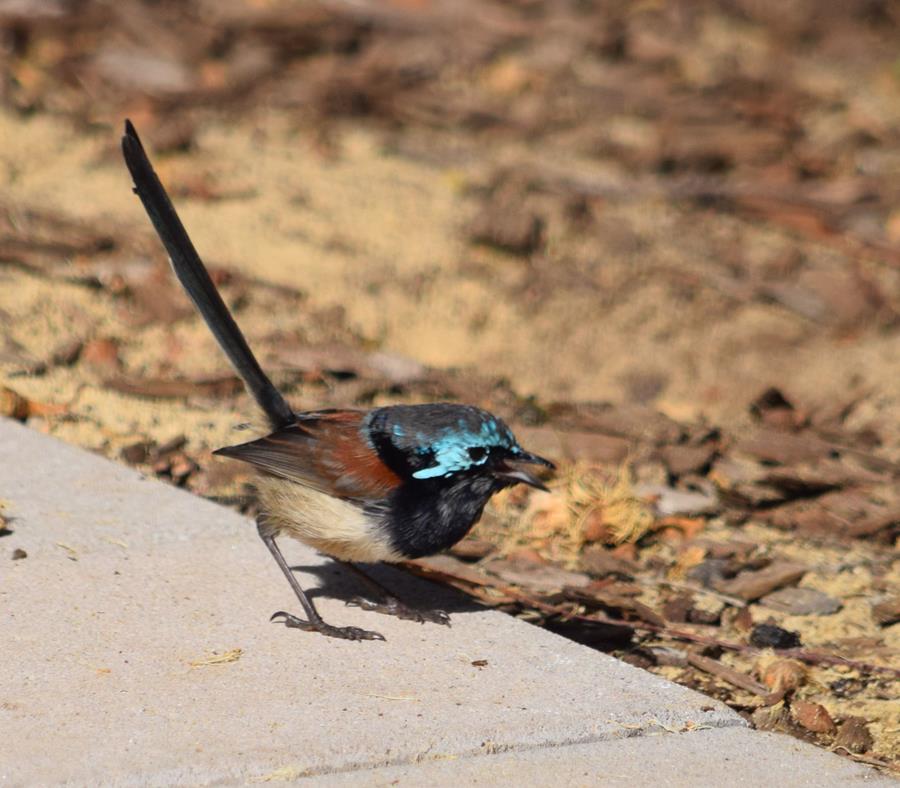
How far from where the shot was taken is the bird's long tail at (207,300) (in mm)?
4676

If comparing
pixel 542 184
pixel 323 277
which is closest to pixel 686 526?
pixel 323 277

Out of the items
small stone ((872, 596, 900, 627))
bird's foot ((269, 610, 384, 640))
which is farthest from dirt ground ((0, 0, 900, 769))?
bird's foot ((269, 610, 384, 640))

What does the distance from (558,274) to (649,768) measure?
4882mm

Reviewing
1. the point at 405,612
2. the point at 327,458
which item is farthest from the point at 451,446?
the point at 405,612

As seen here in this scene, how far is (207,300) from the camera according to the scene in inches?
185

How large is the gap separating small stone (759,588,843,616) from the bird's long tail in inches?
73.5

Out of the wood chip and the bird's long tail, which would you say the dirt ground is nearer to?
the wood chip

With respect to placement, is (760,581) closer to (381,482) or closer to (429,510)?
(429,510)


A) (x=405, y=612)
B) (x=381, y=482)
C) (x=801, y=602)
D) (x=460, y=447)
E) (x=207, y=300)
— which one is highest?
(x=207, y=300)

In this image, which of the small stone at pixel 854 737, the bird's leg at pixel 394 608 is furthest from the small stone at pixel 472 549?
the small stone at pixel 854 737

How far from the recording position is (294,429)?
461cm

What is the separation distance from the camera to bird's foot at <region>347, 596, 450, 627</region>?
4387 millimetres

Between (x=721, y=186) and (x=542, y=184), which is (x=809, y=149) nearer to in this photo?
(x=721, y=186)

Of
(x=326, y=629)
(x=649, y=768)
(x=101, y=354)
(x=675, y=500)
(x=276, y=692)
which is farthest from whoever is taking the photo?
(x=101, y=354)
